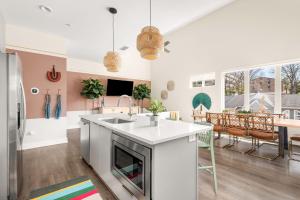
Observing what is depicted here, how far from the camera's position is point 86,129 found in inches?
105

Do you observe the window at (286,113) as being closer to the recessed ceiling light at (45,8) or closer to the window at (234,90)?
the window at (234,90)

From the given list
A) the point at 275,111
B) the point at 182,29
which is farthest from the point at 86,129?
the point at 182,29

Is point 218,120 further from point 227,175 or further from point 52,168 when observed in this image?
point 52,168

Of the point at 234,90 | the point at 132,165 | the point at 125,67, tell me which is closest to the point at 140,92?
the point at 125,67

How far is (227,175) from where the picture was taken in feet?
7.86

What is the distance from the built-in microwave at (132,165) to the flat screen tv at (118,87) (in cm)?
525

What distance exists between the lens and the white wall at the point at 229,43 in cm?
377

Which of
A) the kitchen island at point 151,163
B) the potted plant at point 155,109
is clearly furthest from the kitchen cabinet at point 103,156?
the potted plant at point 155,109

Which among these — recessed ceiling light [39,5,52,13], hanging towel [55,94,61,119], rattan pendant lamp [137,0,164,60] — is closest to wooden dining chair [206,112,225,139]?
rattan pendant lamp [137,0,164,60]

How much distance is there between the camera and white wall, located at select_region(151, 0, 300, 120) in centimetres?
377

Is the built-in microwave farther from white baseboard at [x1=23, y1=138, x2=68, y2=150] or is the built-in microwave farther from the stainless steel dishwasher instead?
white baseboard at [x1=23, y1=138, x2=68, y2=150]

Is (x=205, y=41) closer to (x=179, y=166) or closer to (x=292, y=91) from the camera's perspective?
(x=292, y=91)

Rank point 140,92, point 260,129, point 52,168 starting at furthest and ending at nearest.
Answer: point 140,92, point 260,129, point 52,168

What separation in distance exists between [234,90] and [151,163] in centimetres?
482
